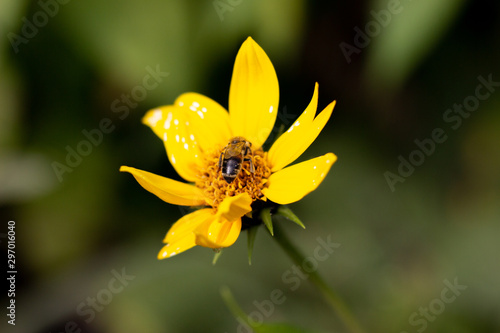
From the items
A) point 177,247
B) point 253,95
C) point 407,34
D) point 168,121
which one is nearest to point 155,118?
point 168,121

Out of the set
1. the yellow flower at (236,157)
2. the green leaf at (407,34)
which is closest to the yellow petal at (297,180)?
the yellow flower at (236,157)

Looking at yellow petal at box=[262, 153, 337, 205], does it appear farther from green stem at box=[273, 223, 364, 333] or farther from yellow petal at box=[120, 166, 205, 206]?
yellow petal at box=[120, 166, 205, 206]

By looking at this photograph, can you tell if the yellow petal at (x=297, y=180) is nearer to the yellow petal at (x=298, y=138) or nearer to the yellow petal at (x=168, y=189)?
the yellow petal at (x=298, y=138)

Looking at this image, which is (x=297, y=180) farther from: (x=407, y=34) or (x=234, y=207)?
(x=407, y=34)

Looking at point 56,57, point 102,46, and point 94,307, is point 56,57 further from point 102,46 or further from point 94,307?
point 94,307

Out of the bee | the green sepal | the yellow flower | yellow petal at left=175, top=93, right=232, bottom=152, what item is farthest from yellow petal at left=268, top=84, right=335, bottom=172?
yellow petal at left=175, top=93, right=232, bottom=152
